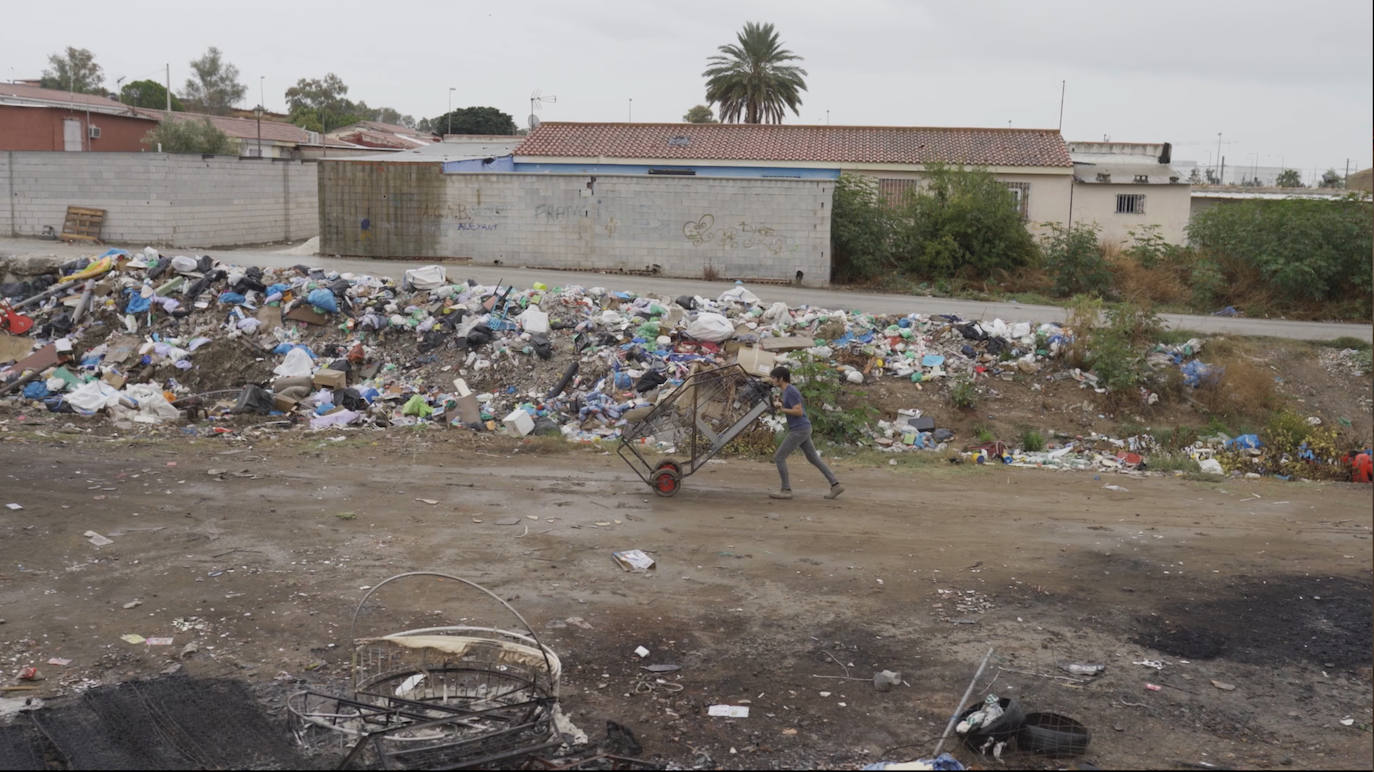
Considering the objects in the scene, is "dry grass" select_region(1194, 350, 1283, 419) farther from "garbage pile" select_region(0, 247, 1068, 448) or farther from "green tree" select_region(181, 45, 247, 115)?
"green tree" select_region(181, 45, 247, 115)

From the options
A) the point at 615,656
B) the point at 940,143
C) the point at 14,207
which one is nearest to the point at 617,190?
the point at 940,143

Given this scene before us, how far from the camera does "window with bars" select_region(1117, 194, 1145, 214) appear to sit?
29.9 metres

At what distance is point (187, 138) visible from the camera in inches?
1554

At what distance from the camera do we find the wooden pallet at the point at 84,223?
2523cm

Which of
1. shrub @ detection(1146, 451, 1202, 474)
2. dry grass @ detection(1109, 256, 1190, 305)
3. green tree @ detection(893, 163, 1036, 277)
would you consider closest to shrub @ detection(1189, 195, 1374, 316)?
dry grass @ detection(1109, 256, 1190, 305)

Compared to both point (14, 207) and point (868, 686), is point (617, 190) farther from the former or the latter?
point (868, 686)

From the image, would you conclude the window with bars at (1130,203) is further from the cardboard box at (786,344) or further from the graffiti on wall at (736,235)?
the cardboard box at (786,344)

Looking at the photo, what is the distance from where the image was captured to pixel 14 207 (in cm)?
2542

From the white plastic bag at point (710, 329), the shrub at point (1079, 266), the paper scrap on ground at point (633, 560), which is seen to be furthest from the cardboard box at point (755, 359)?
the shrub at point (1079, 266)

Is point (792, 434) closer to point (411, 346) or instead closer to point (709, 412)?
point (709, 412)

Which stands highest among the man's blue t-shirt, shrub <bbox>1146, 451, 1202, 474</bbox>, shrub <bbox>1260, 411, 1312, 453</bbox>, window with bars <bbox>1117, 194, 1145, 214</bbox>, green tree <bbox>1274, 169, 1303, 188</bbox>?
green tree <bbox>1274, 169, 1303, 188</bbox>

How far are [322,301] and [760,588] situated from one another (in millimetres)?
10162

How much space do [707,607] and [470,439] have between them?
5.97m

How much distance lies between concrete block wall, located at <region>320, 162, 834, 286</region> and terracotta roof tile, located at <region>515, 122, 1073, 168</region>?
27.0 ft
